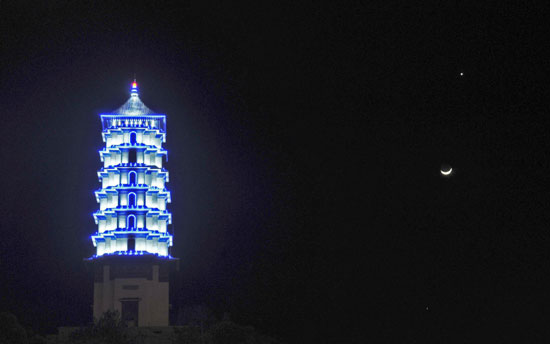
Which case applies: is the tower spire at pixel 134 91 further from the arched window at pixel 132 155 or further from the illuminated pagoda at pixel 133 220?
the arched window at pixel 132 155

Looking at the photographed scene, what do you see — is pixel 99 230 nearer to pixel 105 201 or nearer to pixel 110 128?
pixel 105 201

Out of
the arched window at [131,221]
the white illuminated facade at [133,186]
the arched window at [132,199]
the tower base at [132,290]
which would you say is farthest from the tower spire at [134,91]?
the tower base at [132,290]

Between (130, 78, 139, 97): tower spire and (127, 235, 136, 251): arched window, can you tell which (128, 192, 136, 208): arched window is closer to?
(127, 235, 136, 251): arched window

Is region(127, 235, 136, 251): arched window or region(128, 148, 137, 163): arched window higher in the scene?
region(128, 148, 137, 163): arched window

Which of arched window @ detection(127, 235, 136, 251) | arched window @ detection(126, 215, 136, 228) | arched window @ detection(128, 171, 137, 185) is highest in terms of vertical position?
arched window @ detection(128, 171, 137, 185)

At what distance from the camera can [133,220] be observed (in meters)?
54.5

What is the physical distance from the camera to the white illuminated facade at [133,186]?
53938mm

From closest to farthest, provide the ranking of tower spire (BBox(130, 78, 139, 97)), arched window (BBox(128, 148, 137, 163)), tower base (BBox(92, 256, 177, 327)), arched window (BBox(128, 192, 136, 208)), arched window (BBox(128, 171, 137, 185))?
1. tower base (BBox(92, 256, 177, 327))
2. arched window (BBox(128, 192, 136, 208))
3. arched window (BBox(128, 171, 137, 185))
4. arched window (BBox(128, 148, 137, 163))
5. tower spire (BBox(130, 78, 139, 97))

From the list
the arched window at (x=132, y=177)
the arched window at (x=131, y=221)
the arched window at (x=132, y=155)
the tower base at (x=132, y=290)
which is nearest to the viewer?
the tower base at (x=132, y=290)

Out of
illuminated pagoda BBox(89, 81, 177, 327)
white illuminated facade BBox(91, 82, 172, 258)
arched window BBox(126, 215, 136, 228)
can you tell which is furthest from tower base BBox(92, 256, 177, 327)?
arched window BBox(126, 215, 136, 228)

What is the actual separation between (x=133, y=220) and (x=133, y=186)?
2211 millimetres

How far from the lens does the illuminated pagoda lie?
53.1m

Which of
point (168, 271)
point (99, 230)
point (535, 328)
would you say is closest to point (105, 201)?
point (99, 230)

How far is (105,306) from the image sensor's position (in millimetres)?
53094
